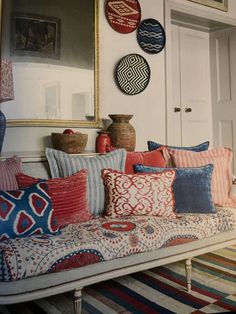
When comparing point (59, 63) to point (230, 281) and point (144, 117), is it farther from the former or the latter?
point (230, 281)

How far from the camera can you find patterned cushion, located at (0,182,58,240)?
1.57m

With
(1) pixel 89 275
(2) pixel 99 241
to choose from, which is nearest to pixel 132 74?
(2) pixel 99 241

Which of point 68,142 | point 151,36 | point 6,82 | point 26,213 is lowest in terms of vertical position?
point 26,213

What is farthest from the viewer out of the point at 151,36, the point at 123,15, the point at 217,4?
the point at 217,4

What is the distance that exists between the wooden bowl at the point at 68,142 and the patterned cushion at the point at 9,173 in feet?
1.56

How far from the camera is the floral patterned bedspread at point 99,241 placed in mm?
1457

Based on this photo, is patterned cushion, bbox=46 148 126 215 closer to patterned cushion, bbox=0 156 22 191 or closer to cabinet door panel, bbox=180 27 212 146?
patterned cushion, bbox=0 156 22 191

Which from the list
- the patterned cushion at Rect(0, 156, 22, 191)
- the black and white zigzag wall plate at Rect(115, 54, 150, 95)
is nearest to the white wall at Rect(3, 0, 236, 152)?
the black and white zigzag wall plate at Rect(115, 54, 150, 95)

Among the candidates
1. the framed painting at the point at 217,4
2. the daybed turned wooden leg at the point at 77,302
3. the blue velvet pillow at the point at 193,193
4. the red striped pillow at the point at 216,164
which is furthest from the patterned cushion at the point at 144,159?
the framed painting at the point at 217,4

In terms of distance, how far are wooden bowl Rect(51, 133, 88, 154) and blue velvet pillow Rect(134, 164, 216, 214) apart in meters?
0.77

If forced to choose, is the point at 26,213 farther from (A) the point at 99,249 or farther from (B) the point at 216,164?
(B) the point at 216,164

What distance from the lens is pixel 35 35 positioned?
8.70 ft

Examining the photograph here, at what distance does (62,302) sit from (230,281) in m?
1.00

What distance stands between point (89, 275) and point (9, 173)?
2.48 ft
